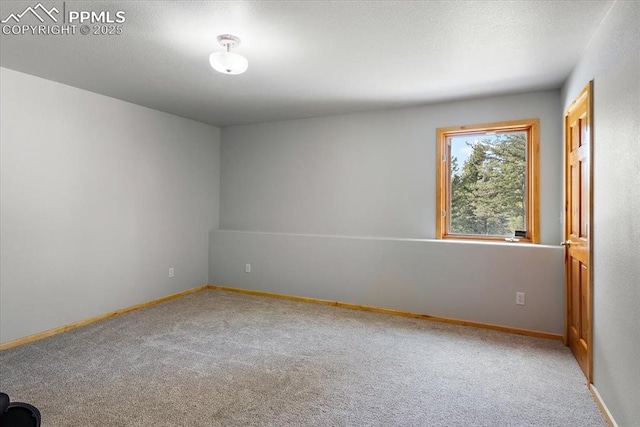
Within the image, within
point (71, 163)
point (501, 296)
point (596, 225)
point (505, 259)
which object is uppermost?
point (71, 163)

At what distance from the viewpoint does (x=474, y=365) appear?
9.07 feet

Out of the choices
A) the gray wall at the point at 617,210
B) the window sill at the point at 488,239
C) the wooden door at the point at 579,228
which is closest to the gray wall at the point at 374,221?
→ the window sill at the point at 488,239

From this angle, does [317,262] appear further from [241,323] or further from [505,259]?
[505,259]

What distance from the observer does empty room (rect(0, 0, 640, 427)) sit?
2111 mm

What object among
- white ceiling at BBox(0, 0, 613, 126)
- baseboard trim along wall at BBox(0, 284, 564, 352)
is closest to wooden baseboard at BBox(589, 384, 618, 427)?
baseboard trim along wall at BBox(0, 284, 564, 352)

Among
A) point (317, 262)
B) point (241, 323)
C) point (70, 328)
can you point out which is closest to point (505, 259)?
point (317, 262)

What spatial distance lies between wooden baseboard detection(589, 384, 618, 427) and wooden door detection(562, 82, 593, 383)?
0.11 m

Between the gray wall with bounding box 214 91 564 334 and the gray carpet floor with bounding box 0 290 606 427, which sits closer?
the gray carpet floor with bounding box 0 290 606 427

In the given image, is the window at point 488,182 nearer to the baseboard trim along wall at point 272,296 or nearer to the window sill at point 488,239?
the window sill at point 488,239

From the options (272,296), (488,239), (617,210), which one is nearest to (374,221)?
(488,239)

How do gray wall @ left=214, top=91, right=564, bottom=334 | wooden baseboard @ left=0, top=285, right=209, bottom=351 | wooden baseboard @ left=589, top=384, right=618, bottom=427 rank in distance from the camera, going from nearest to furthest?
wooden baseboard @ left=589, top=384, right=618, bottom=427
wooden baseboard @ left=0, top=285, right=209, bottom=351
gray wall @ left=214, top=91, right=564, bottom=334

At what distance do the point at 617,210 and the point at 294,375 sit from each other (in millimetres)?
2327

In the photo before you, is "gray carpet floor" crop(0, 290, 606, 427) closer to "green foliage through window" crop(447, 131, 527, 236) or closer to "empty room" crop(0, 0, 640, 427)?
"empty room" crop(0, 0, 640, 427)

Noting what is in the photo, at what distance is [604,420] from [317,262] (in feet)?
10.2
